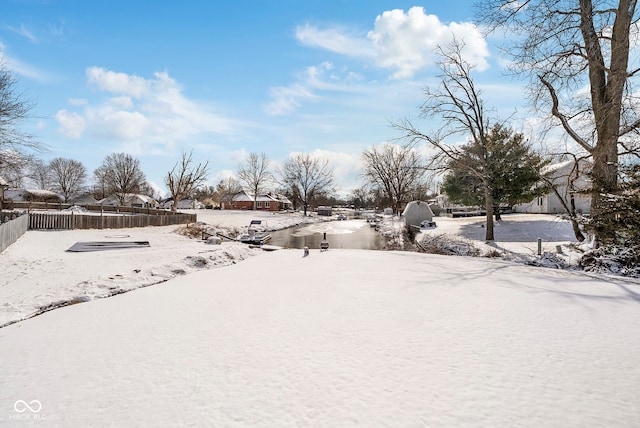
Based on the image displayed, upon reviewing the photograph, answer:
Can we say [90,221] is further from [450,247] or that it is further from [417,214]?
[417,214]

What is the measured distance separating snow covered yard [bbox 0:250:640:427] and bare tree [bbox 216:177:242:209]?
75.5 metres

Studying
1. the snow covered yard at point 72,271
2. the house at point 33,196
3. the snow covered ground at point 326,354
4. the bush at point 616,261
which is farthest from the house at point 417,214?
the house at point 33,196

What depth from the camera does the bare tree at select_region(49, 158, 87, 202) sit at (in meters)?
74.1

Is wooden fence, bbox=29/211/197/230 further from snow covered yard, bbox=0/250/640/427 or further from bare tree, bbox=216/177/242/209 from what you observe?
bare tree, bbox=216/177/242/209

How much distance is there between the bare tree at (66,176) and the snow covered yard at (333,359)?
284ft

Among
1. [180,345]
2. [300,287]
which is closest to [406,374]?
[180,345]

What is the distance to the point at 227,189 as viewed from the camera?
285ft

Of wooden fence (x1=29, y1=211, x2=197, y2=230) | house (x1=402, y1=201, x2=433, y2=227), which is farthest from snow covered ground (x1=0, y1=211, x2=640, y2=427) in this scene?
house (x1=402, y1=201, x2=433, y2=227)

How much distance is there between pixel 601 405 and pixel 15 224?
64.3ft

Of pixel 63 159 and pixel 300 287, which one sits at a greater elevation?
pixel 63 159

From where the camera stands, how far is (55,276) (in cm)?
852

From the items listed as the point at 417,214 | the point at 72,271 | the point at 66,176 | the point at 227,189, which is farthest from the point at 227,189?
the point at 72,271

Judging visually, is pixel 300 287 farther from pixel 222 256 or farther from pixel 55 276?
pixel 55 276

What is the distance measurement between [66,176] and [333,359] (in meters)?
92.3
